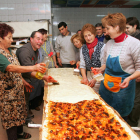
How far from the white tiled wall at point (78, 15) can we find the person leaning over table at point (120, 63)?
191 inches

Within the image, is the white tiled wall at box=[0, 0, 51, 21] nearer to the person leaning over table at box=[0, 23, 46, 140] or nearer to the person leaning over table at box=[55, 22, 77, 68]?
the person leaning over table at box=[55, 22, 77, 68]

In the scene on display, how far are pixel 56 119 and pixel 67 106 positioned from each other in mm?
258

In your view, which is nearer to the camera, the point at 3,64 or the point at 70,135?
the point at 70,135

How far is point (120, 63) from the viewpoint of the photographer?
1671 millimetres

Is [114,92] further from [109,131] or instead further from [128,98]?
[109,131]

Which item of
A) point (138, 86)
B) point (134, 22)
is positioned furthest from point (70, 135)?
point (134, 22)

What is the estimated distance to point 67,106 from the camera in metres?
1.51

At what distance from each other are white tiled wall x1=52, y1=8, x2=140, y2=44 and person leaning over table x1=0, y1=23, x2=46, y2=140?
460cm

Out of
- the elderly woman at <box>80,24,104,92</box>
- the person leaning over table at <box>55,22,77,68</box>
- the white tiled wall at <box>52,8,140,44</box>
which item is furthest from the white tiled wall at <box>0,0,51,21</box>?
the elderly woman at <box>80,24,104,92</box>

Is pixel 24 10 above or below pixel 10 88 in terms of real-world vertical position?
above

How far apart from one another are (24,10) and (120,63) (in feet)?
14.0

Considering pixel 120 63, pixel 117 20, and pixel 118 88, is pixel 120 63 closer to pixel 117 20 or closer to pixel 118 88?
pixel 118 88

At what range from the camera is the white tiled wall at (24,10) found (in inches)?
183

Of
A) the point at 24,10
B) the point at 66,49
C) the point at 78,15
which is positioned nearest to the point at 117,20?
the point at 66,49
